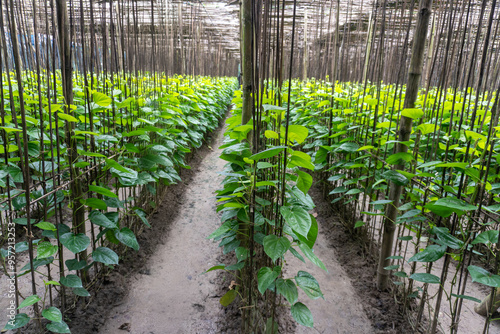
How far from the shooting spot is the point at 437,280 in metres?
1.37

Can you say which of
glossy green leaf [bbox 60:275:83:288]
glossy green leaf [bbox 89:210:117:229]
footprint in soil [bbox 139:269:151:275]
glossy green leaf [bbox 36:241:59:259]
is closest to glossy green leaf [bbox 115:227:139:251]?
glossy green leaf [bbox 89:210:117:229]

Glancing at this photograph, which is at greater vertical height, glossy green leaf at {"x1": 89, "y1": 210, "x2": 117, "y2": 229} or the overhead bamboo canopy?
the overhead bamboo canopy

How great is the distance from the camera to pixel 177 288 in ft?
7.89

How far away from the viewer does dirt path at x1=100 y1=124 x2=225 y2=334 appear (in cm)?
201

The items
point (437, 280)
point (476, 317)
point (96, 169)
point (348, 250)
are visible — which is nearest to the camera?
point (437, 280)

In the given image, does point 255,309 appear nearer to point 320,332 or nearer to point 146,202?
point 320,332

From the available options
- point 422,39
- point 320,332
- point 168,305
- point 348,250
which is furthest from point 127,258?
point 422,39

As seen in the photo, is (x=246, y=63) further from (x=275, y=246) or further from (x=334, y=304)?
(x=334, y=304)

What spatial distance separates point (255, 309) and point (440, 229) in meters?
0.97

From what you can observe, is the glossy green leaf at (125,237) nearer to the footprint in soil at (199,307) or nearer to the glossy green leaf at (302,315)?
the footprint in soil at (199,307)

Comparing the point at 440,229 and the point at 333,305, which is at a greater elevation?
the point at 440,229

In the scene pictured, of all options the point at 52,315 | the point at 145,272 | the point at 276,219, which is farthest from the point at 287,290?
the point at 145,272

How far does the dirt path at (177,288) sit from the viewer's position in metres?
2.01

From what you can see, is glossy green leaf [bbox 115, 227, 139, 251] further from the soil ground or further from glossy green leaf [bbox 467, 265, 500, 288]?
glossy green leaf [bbox 467, 265, 500, 288]
